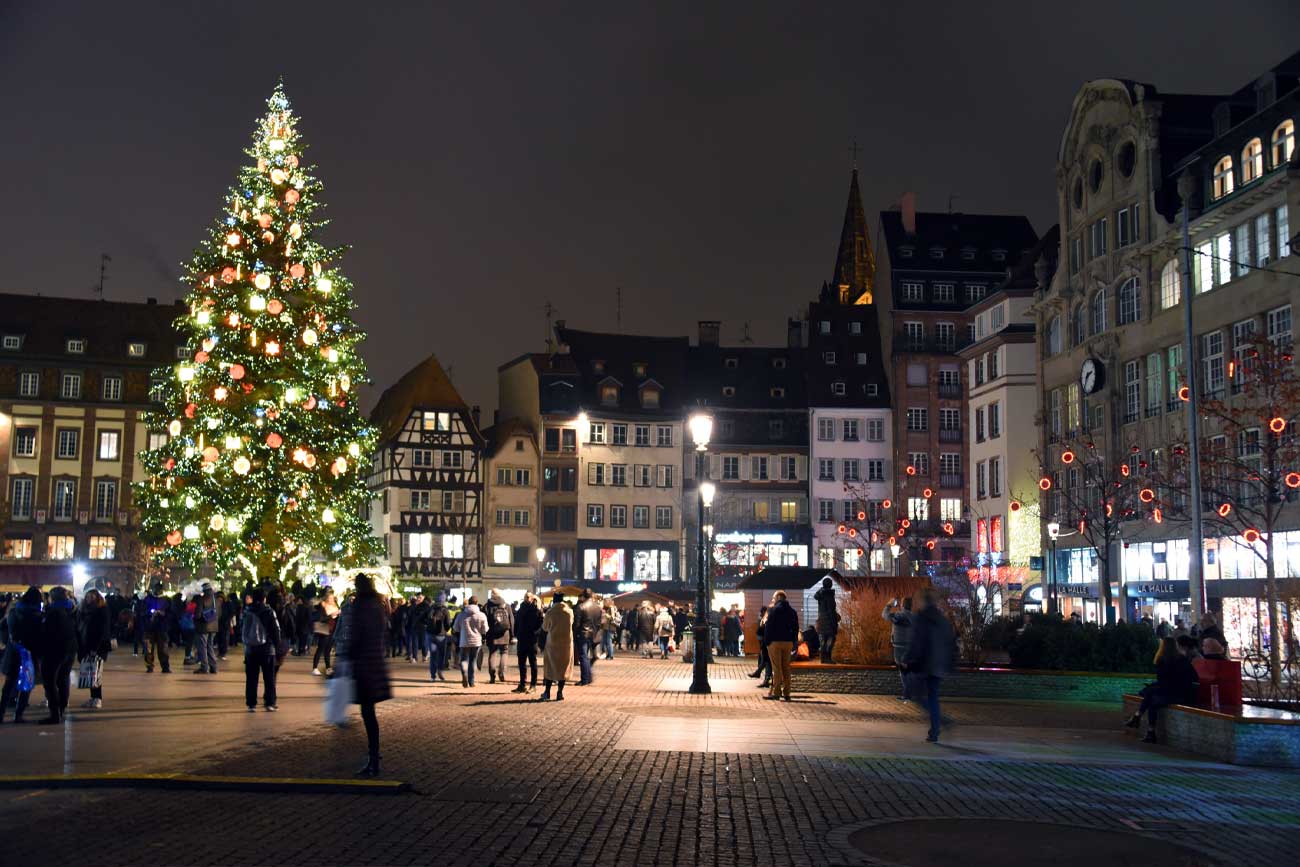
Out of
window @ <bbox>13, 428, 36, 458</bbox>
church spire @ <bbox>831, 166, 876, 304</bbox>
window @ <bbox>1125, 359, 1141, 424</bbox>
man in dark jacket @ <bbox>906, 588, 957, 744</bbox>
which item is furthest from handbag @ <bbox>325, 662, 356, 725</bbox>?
church spire @ <bbox>831, 166, 876, 304</bbox>

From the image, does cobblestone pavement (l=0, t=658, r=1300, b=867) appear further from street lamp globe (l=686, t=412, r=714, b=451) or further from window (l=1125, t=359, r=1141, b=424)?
window (l=1125, t=359, r=1141, b=424)

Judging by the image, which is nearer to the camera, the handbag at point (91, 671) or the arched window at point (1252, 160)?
the handbag at point (91, 671)

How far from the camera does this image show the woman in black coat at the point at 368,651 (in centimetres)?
1261

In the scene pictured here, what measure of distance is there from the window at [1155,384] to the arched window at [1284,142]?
32.1ft

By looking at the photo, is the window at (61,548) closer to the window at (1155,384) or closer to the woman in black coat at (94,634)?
the window at (1155,384)

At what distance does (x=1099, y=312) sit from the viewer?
57.8 metres

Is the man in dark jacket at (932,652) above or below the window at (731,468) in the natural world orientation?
below

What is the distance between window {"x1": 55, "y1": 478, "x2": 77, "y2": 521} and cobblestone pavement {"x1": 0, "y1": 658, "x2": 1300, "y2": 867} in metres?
67.3

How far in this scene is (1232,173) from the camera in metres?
48.0

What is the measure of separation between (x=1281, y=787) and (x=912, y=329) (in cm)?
7137

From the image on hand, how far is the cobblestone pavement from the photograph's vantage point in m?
9.50

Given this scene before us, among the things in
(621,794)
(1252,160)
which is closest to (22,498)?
(1252,160)

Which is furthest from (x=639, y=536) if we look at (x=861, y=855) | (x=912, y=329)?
(x=861, y=855)

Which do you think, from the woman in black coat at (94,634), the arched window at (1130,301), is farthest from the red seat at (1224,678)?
the arched window at (1130,301)
